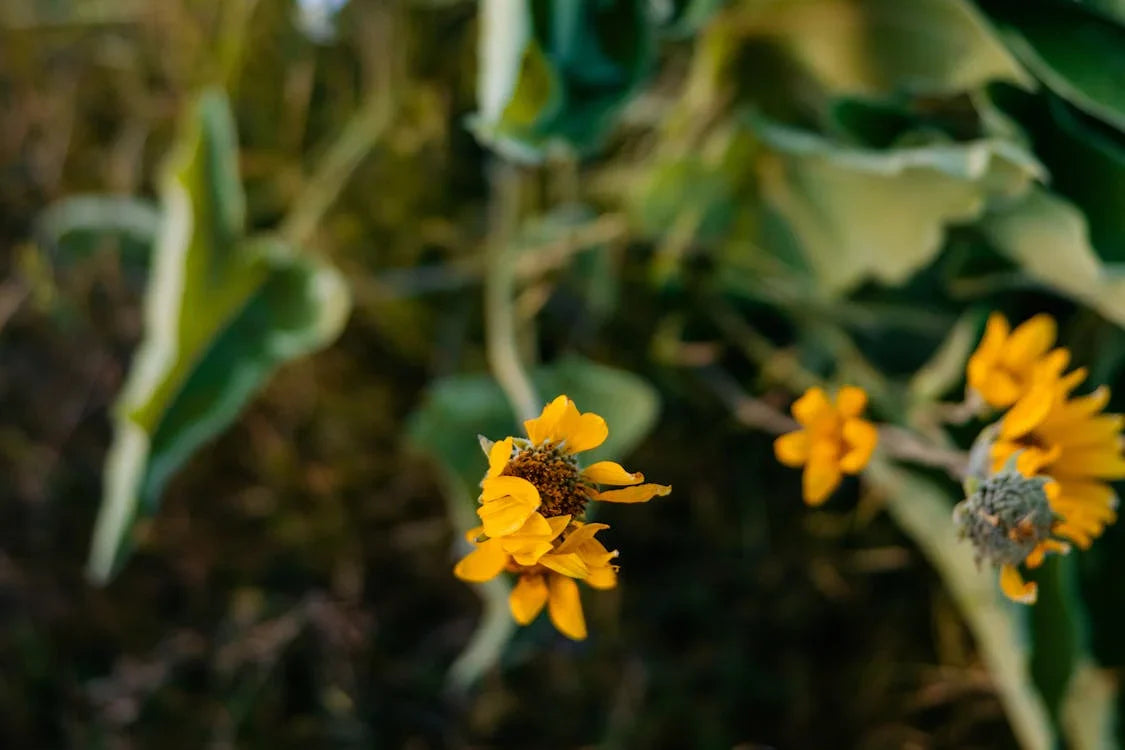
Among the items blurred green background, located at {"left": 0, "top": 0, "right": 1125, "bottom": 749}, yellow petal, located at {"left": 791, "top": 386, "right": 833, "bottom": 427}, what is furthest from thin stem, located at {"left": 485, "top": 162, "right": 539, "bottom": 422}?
yellow petal, located at {"left": 791, "top": 386, "right": 833, "bottom": 427}

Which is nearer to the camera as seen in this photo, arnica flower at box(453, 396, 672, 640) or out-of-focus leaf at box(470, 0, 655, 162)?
arnica flower at box(453, 396, 672, 640)

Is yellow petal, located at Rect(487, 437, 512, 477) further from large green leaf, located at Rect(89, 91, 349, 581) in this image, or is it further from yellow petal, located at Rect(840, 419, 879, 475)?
large green leaf, located at Rect(89, 91, 349, 581)

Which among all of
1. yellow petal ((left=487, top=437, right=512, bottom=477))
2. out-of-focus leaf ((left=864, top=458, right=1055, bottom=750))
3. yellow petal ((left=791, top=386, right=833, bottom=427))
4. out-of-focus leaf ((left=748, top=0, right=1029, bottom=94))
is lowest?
out-of-focus leaf ((left=864, top=458, right=1055, bottom=750))

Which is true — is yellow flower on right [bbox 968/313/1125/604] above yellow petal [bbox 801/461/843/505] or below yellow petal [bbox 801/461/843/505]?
above

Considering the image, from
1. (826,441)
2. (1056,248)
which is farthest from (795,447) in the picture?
(1056,248)

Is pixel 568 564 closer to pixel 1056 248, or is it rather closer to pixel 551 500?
pixel 551 500

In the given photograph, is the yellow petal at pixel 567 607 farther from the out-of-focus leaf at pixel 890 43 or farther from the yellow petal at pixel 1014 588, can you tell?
the out-of-focus leaf at pixel 890 43

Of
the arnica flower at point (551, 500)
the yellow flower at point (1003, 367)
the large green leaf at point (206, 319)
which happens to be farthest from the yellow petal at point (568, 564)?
the large green leaf at point (206, 319)
